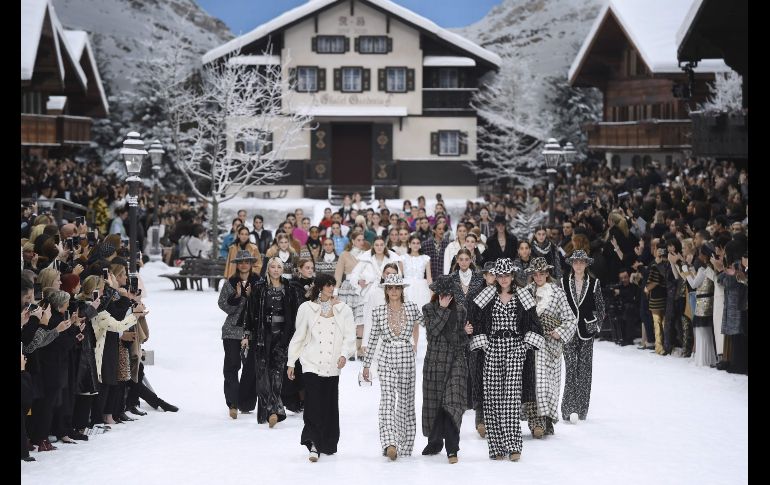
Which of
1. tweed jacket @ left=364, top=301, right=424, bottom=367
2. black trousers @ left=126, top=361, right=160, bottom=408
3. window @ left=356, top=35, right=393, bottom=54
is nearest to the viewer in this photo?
tweed jacket @ left=364, top=301, right=424, bottom=367

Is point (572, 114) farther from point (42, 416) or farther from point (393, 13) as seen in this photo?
point (42, 416)

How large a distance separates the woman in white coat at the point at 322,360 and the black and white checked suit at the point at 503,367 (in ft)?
4.20

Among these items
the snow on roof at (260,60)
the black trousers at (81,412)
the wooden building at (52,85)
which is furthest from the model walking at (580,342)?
the snow on roof at (260,60)

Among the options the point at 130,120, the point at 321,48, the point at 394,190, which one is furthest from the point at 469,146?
the point at 130,120

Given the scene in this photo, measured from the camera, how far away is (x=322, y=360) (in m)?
13.1

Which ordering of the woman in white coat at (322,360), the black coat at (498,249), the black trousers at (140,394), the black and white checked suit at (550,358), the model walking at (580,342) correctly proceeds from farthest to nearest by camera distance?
the black coat at (498,249) → the black trousers at (140,394) → the model walking at (580,342) → the black and white checked suit at (550,358) → the woman in white coat at (322,360)

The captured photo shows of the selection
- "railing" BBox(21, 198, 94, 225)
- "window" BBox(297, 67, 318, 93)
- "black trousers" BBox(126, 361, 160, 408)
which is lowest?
"black trousers" BBox(126, 361, 160, 408)

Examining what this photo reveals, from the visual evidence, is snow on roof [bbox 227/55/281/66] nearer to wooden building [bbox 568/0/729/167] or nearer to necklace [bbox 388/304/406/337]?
wooden building [bbox 568/0/729/167]

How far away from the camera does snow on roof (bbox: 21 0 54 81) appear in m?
34.9

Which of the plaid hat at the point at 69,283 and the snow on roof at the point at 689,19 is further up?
the snow on roof at the point at 689,19

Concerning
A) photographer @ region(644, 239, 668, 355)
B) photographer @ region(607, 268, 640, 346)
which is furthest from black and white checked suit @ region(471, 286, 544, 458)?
photographer @ region(607, 268, 640, 346)

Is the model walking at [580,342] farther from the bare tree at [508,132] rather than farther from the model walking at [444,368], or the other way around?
the bare tree at [508,132]

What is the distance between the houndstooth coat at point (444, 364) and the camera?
12898mm

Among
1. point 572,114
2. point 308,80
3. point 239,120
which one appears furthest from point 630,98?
point 239,120
